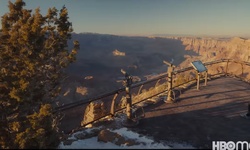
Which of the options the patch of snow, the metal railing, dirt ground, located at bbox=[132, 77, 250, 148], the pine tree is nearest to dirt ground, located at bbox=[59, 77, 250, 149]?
dirt ground, located at bbox=[132, 77, 250, 148]

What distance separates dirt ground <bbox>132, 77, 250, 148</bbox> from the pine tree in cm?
373

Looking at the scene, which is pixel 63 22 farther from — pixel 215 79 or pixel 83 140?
pixel 215 79

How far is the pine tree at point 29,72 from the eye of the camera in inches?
292

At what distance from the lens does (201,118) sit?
11.1 meters

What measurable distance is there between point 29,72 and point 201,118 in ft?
22.7

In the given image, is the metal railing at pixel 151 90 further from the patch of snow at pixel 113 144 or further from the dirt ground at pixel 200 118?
the patch of snow at pixel 113 144

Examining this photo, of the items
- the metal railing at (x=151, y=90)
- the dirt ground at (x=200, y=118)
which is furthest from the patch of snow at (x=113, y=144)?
the metal railing at (x=151, y=90)

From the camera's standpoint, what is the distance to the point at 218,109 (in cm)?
1219

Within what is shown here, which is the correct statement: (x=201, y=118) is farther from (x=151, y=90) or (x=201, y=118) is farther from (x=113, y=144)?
(x=151, y=90)

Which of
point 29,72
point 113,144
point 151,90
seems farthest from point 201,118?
point 151,90

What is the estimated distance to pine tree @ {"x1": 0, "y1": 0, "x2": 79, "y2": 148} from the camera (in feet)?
24.3

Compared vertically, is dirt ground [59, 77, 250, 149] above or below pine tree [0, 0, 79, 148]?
below

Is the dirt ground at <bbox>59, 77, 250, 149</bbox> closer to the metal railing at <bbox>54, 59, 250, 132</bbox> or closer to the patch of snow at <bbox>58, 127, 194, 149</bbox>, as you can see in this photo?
the patch of snow at <bbox>58, 127, 194, 149</bbox>

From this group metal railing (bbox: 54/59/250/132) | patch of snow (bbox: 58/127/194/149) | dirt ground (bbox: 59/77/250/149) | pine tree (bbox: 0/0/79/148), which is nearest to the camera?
pine tree (bbox: 0/0/79/148)
